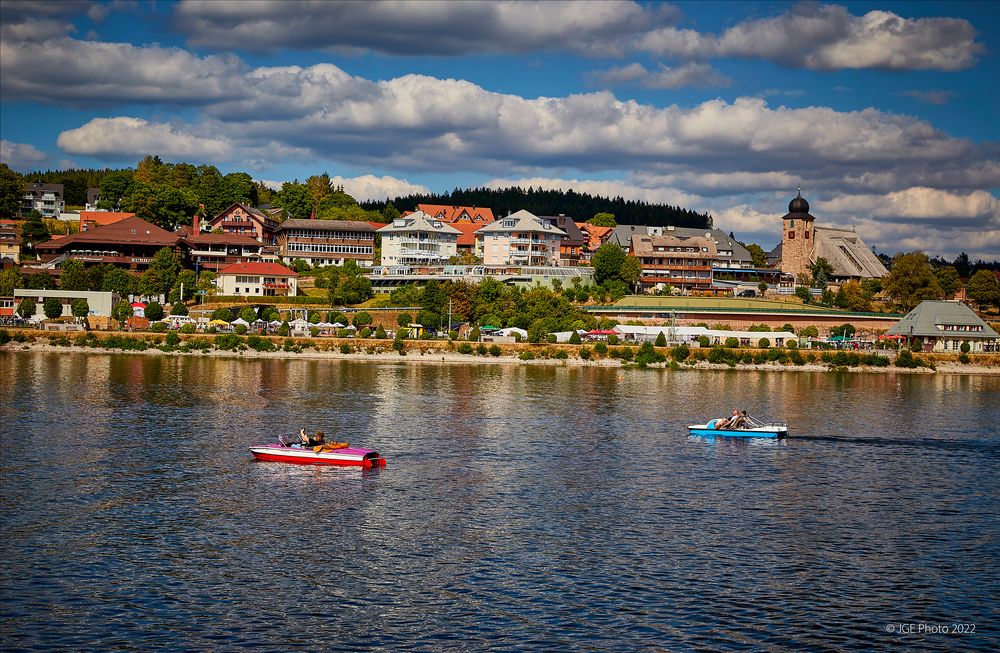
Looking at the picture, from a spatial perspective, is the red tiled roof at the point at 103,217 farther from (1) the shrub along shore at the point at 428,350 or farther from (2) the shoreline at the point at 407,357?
(2) the shoreline at the point at 407,357

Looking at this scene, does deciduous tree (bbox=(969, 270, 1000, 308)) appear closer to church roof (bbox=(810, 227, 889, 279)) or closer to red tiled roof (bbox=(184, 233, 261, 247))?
church roof (bbox=(810, 227, 889, 279))

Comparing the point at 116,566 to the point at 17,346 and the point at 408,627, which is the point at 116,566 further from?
the point at 17,346

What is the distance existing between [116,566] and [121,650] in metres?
6.92

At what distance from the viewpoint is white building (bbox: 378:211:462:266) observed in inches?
6127

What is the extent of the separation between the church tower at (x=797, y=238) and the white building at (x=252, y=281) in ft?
301

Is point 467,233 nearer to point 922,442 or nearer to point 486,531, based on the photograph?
point 922,442

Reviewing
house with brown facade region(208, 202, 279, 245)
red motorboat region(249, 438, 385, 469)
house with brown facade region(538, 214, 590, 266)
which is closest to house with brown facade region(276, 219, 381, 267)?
house with brown facade region(208, 202, 279, 245)

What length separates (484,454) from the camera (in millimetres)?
53250

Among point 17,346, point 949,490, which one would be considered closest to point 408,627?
point 949,490

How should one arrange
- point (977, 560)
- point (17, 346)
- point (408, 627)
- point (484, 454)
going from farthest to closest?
point (17, 346) < point (484, 454) < point (977, 560) < point (408, 627)

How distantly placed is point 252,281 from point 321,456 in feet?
294

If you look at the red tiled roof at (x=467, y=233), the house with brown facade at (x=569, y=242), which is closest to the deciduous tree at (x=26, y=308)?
the red tiled roof at (x=467, y=233)

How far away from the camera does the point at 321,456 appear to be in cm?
4947

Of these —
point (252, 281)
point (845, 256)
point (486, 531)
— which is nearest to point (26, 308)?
point (252, 281)
